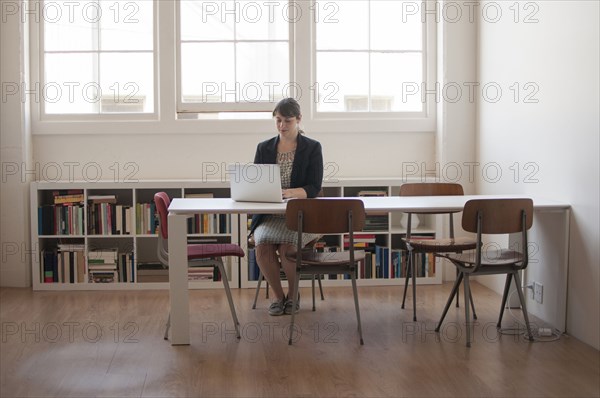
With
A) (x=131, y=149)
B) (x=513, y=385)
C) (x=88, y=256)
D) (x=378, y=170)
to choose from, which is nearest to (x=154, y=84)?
(x=131, y=149)

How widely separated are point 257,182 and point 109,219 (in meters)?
1.96

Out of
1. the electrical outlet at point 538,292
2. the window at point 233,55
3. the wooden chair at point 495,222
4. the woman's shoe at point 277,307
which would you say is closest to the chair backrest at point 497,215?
the wooden chair at point 495,222

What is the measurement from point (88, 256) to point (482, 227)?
11.0 ft

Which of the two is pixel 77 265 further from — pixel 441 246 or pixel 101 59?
pixel 441 246

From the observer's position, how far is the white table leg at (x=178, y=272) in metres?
4.60

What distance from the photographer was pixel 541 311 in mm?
5152

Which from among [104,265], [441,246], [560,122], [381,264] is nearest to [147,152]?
[104,265]

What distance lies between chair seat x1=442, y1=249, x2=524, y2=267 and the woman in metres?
1.03

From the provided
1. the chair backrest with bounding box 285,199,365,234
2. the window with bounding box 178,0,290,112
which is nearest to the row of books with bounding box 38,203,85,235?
the window with bounding box 178,0,290,112

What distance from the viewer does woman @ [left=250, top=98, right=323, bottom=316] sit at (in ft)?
17.2

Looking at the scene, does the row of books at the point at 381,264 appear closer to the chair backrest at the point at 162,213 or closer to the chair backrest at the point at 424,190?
the chair backrest at the point at 424,190

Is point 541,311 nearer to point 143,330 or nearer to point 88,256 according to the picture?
point 143,330

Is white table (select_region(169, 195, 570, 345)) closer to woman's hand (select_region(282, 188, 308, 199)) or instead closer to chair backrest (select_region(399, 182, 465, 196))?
woman's hand (select_region(282, 188, 308, 199))

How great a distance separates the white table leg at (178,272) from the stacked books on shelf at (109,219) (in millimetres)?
1837
